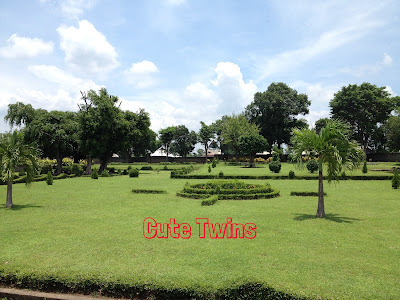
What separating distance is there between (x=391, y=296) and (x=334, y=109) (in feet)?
168

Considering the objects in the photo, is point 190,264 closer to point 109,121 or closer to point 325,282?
point 325,282

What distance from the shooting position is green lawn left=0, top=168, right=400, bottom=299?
482cm

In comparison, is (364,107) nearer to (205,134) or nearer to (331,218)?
(205,134)

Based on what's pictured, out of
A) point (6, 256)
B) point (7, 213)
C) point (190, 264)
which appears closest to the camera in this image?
point (190, 264)

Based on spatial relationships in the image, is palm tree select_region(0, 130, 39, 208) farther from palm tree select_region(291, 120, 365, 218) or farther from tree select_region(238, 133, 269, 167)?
tree select_region(238, 133, 269, 167)

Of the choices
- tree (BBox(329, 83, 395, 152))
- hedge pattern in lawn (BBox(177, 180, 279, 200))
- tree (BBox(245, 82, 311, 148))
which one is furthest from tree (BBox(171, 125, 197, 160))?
hedge pattern in lawn (BBox(177, 180, 279, 200))

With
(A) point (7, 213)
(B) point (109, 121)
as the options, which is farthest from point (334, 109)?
(A) point (7, 213)

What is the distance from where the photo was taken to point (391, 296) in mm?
4336

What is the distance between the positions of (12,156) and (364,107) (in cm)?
4939

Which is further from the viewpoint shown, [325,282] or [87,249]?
[87,249]

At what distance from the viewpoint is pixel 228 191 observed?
14.8 meters

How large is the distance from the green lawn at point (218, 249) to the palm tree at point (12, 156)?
1419mm

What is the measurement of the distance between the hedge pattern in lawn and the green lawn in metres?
2.83

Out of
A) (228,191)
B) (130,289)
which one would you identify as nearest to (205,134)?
(228,191)
